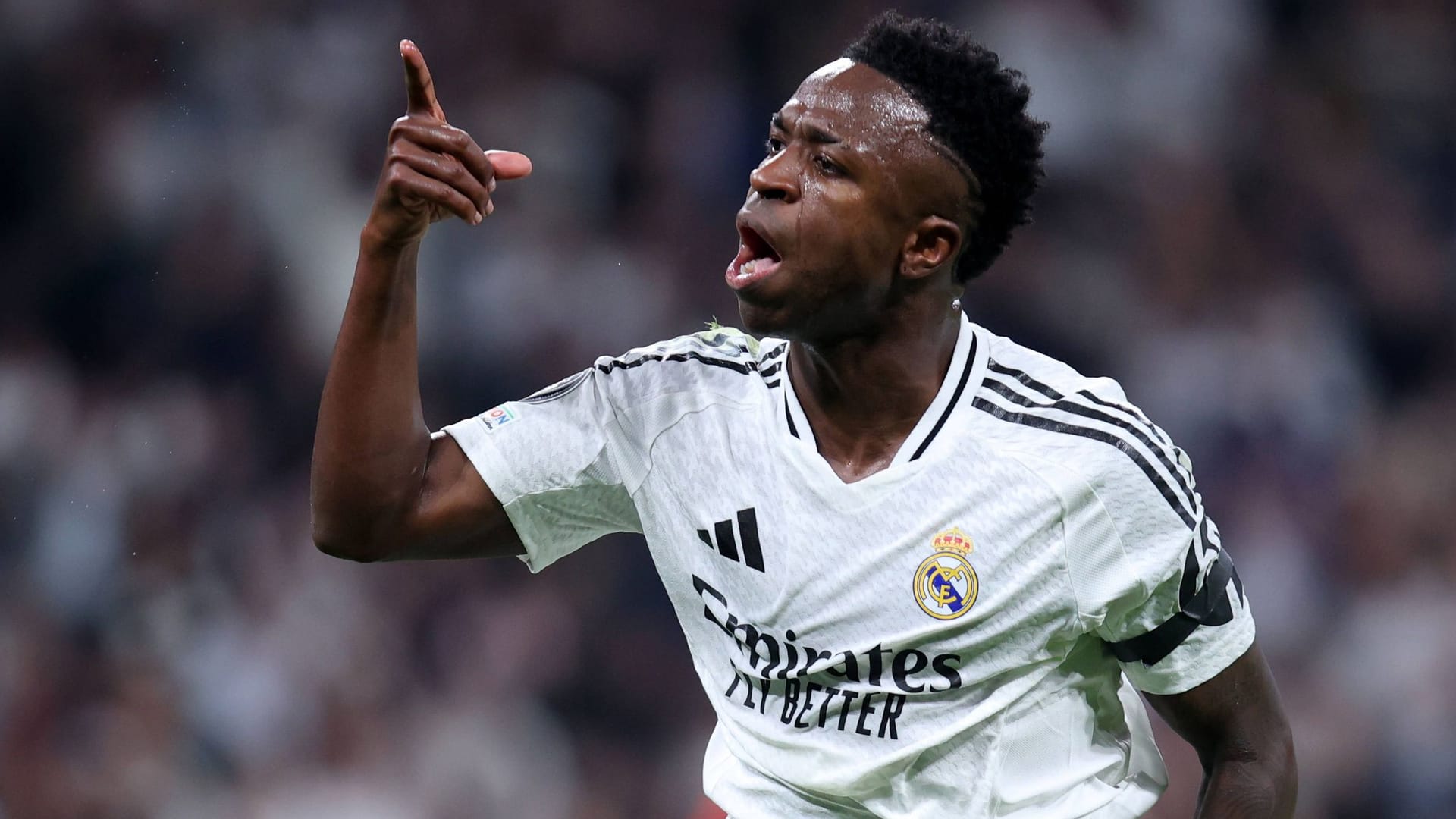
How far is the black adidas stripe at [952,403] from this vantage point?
2.59 metres

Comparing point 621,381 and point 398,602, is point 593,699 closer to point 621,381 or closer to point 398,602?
point 398,602

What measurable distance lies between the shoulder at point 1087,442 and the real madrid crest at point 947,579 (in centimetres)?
17

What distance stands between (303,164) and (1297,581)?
4039 millimetres

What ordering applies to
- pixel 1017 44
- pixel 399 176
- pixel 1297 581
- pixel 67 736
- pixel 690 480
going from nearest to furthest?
pixel 399 176 < pixel 690 480 < pixel 67 736 < pixel 1297 581 < pixel 1017 44

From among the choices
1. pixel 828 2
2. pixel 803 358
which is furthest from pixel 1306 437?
pixel 803 358

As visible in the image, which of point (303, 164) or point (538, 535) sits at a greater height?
point (303, 164)

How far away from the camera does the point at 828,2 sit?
664cm

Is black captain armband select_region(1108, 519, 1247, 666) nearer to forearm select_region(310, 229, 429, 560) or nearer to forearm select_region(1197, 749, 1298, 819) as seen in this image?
forearm select_region(1197, 749, 1298, 819)

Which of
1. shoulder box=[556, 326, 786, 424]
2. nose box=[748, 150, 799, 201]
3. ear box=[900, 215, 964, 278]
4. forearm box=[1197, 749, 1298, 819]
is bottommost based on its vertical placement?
forearm box=[1197, 749, 1298, 819]

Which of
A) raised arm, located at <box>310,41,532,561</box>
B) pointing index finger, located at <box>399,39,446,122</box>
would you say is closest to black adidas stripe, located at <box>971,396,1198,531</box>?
raised arm, located at <box>310,41,532,561</box>

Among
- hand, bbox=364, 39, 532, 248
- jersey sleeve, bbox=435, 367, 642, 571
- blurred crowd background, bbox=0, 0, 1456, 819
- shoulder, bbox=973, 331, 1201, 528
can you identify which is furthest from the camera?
blurred crowd background, bbox=0, 0, 1456, 819

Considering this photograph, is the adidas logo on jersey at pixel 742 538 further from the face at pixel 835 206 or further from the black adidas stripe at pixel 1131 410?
the black adidas stripe at pixel 1131 410

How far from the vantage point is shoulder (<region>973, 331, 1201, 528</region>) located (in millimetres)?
2463

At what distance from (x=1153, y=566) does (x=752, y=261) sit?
794 millimetres
